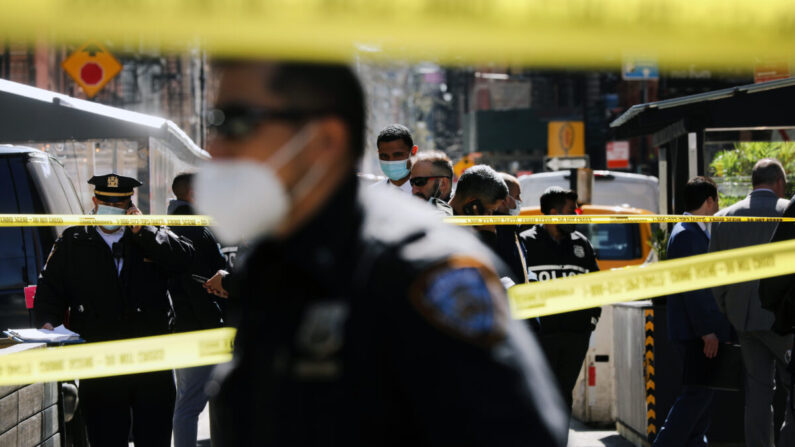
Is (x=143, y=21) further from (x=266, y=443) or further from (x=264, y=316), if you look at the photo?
(x=266, y=443)

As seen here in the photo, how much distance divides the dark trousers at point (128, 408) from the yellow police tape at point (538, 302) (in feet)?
5.23

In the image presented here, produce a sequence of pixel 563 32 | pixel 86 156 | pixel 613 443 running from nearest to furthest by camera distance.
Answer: pixel 563 32 < pixel 613 443 < pixel 86 156

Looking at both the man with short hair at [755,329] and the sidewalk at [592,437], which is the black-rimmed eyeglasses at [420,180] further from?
the sidewalk at [592,437]

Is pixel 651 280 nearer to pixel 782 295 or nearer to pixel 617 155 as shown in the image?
pixel 782 295

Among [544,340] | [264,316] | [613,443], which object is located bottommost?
[613,443]

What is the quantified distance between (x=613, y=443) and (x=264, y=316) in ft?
22.5

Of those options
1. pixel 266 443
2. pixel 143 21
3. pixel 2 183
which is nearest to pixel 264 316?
pixel 266 443

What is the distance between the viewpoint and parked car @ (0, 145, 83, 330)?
23.4 ft

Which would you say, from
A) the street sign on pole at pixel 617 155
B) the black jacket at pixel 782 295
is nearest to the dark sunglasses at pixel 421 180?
the black jacket at pixel 782 295

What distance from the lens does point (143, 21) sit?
161 centimetres

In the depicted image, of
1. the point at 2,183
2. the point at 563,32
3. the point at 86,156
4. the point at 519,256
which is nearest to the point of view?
the point at 563,32

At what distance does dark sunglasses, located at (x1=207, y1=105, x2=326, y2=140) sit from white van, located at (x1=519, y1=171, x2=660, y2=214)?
48.5ft

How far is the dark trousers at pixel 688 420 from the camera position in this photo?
6.20 m

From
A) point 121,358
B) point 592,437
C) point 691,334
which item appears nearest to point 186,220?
point 121,358
